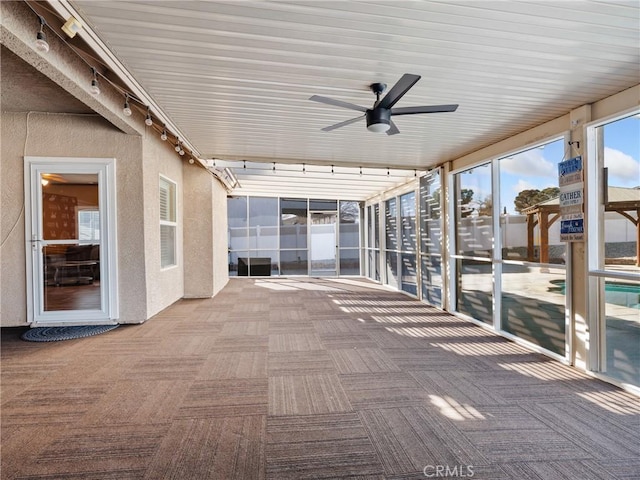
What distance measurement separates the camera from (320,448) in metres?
2.00

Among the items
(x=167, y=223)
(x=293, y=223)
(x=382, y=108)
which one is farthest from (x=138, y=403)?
(x=293, y=223)

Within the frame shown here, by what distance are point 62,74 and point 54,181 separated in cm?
230

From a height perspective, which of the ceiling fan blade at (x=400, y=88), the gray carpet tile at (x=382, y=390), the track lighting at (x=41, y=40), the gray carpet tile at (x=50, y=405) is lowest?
the gray carpet tile at (x=382, y=390)

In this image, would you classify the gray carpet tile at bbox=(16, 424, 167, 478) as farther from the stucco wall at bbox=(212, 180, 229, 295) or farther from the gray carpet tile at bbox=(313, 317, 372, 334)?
the stucco wall at bbox=(212, 180, 229, 295)

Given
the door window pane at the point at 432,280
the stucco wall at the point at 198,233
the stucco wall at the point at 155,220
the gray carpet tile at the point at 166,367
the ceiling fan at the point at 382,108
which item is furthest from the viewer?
the stucco wall at the point at 198,233

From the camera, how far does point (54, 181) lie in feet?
14.5

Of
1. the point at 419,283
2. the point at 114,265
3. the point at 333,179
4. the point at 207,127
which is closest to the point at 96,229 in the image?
the point at 114,265

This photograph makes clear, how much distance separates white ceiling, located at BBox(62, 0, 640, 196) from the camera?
2.02 m

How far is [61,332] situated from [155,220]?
194 centimetres

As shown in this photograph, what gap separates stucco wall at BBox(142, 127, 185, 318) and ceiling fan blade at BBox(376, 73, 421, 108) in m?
3.65

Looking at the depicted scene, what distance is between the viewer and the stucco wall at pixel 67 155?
4266 millimetres

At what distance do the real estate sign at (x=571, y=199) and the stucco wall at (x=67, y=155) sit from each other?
531cm

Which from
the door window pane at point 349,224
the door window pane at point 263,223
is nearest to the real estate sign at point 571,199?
the door window pane at point 349,224

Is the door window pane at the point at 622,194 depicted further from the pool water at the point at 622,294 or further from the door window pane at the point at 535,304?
the door window pane at the point at 535,304
